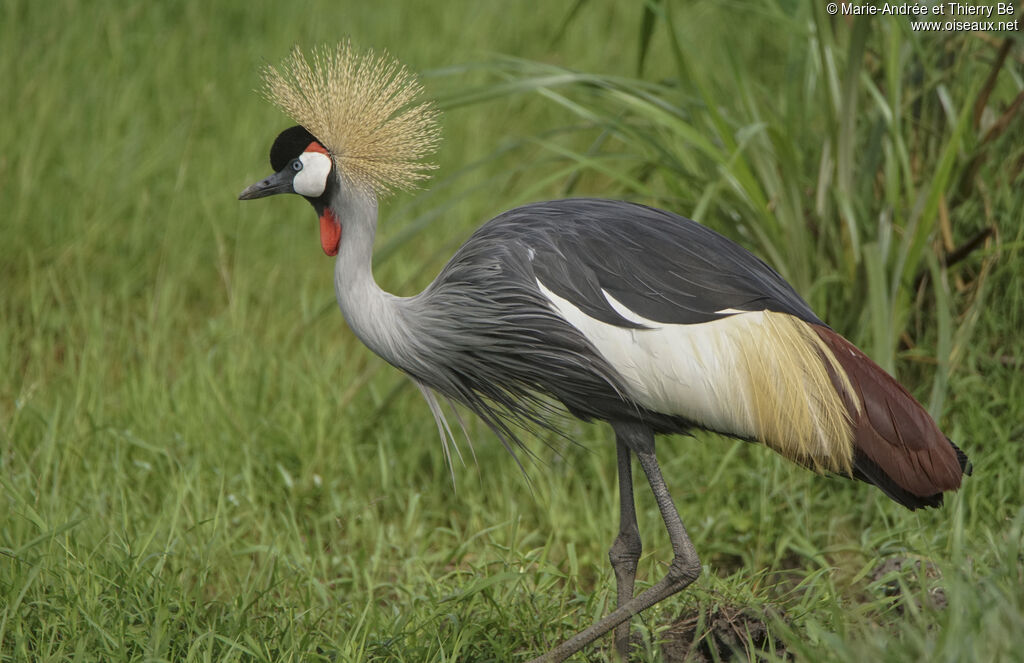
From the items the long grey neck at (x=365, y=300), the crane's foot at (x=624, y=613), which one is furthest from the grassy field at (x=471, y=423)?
the long grey neck at (x=365, y=300)

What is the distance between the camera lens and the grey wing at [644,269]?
208 centimetres

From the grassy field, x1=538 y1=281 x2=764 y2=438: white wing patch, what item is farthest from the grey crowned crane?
the grassy field

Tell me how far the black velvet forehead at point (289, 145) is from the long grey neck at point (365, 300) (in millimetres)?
196

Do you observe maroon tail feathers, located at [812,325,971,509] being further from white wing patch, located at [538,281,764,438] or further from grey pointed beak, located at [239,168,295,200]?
grey pointed beak, located at [239,168,295,200]

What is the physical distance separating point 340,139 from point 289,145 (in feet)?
0.35

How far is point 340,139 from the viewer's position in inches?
88.6

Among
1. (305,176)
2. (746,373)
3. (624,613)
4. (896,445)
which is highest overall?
(305,176)

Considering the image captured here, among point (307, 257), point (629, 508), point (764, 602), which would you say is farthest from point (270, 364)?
point (764, 602)

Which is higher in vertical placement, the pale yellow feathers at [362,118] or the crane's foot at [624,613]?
the pale yellow feathers at [362,118]

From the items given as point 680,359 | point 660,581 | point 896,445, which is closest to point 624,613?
point 660,581

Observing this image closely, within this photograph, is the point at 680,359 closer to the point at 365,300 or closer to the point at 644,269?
the point at 644,269

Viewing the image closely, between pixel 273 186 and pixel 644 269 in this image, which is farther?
pixel 273 186

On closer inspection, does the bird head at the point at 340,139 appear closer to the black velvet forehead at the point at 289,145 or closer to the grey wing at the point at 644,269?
the black velvet forehead at the point at 289,145

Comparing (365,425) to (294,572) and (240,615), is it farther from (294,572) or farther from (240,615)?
(240,615)
